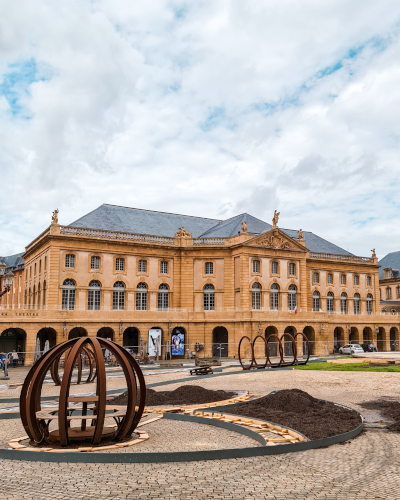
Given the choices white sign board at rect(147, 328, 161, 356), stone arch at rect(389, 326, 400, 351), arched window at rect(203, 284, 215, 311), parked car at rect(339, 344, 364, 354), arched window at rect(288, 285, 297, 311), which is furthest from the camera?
stone arch at rect(389, 326, 400, 351)

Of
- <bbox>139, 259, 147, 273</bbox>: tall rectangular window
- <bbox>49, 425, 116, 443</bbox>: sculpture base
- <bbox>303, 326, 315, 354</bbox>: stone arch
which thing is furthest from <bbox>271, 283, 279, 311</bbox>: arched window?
<bbox>49, 425, 116, 443</bbox>: sculpture base

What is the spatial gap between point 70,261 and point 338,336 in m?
34.9

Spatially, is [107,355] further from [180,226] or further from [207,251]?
[180,226]

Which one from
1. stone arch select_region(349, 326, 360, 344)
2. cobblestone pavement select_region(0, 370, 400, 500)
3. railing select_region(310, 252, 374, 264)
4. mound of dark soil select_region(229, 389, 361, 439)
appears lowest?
cobblestone pavement select_region(0, 370, 400, 500)

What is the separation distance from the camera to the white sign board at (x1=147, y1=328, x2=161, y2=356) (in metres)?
47.2

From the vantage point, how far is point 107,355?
43.3 meters

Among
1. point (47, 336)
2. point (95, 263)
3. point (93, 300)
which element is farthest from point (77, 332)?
point (95, 263)

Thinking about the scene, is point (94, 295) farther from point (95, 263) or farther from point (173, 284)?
point (173, 284)

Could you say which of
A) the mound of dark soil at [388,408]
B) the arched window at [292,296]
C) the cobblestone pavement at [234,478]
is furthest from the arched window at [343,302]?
the cobblestone pavement at [234,478]

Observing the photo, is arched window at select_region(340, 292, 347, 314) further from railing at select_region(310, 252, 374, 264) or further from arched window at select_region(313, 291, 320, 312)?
railing at select_region(310, 252, 374, 264)

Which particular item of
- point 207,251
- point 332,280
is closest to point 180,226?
point 207,251

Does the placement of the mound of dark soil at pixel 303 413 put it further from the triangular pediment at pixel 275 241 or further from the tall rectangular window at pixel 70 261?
the triangular pediment at pixel 275 241

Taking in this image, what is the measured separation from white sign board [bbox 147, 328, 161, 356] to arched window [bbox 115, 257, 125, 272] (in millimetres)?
7187

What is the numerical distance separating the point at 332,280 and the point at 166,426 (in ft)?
166
